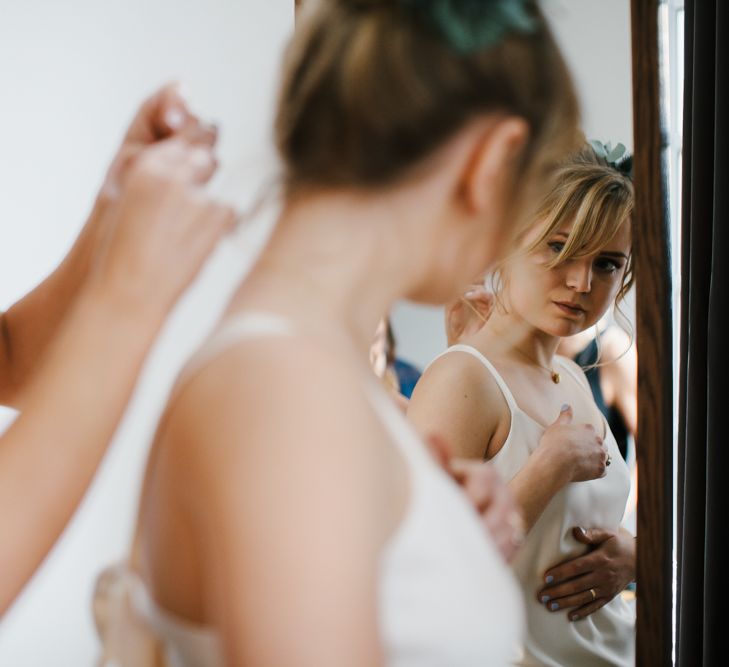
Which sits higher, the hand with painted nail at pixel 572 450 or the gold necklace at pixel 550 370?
the gold necklace at pixel 550 370

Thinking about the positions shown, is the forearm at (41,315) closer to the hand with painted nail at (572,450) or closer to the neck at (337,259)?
the neck at (337,259)

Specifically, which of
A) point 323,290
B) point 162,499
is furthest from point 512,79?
point 162,499

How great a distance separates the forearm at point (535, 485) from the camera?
891 millimetres

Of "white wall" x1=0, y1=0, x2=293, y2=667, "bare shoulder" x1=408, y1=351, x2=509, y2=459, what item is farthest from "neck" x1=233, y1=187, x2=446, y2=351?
"bare shoulder" x1=408, y1=351, x2=509, y2=459

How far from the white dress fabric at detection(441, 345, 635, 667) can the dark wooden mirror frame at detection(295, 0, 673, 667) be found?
0.07 ft

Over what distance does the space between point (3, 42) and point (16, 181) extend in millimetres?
128

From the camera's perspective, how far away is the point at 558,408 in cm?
93

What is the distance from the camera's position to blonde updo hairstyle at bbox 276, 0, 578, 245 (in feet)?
2.11

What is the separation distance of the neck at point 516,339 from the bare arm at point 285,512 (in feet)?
1.20

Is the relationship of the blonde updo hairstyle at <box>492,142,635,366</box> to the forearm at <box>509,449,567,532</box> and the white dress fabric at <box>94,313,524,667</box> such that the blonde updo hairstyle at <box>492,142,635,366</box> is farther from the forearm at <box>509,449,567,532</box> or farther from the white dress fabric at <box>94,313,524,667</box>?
the white dress fabric at <box>94,313,524,667</box>

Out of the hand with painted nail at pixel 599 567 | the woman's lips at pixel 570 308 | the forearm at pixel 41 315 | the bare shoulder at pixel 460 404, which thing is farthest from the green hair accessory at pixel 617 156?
the forearm at pixel 41 315

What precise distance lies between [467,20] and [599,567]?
0.58 metres

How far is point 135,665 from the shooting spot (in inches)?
26.1

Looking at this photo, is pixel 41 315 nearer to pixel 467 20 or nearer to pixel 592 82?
pixel 467 20
